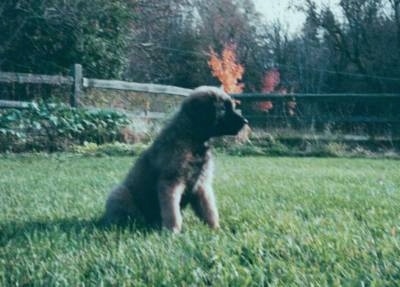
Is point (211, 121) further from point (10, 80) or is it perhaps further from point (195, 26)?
point (195, 26)

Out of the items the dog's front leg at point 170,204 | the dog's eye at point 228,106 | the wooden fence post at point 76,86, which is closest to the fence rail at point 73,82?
the wooden fence post at point 76,86

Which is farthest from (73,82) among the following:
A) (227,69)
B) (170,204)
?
(227,69)

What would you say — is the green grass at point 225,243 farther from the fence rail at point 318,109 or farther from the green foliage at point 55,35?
the green foliage at point 55,35

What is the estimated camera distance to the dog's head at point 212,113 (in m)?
4.31

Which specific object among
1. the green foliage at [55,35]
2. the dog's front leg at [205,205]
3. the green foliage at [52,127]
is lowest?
the green foliage at [52,127]

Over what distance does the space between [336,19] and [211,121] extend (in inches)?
944

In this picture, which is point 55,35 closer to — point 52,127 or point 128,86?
point 128,86

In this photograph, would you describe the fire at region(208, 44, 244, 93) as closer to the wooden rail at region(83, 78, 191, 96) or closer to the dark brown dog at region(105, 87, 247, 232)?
the wooden rail at region(83, 78, 191, 96)

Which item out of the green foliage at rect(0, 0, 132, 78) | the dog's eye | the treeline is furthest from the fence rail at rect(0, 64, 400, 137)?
the dog's eye

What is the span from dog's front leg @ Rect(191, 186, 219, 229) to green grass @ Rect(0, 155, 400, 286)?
99 millimetres

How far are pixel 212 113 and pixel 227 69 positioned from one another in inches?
985

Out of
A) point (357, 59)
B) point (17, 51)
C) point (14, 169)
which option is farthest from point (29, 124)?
point (357, 59)

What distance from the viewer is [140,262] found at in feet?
9.09

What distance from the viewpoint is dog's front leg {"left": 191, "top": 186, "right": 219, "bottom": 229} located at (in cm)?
407
